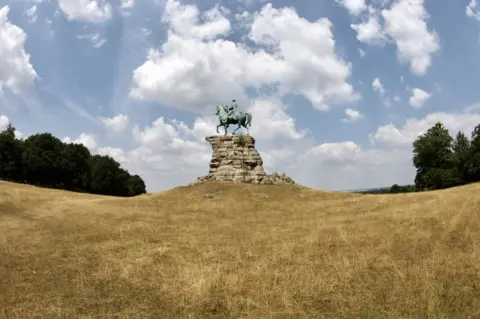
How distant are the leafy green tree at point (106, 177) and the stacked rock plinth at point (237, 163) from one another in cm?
4696

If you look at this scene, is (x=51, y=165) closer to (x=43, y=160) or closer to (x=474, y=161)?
(x=43, y=160)

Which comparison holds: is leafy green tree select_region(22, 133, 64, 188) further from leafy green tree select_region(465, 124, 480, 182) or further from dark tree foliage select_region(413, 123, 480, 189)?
leafy green tree select_region(465, 124, 480, 182)

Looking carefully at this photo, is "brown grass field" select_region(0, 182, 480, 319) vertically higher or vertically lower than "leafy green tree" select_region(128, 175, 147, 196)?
lower

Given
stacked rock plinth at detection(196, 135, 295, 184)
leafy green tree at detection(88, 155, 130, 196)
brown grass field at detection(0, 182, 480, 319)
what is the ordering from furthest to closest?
leafy green tree at detection(88, 155, 130, 196) < stacked rock plinth at detection(196, 135, 295, 184) < brown grass field at detection(0, 182, 480, 319)

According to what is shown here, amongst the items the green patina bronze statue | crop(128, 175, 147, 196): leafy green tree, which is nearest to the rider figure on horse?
the green patina bronze statue

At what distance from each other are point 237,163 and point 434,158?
36186 mm

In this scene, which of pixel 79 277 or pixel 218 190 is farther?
pixel 218 190

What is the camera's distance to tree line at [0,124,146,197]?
206 ft

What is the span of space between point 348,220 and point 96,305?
46.0 feet

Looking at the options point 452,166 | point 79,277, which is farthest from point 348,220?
point 452,166

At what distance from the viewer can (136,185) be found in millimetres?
102375

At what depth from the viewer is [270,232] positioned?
63.0ft

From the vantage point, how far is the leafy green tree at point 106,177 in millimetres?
78938

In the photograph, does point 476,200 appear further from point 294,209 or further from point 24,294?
point 24,294
